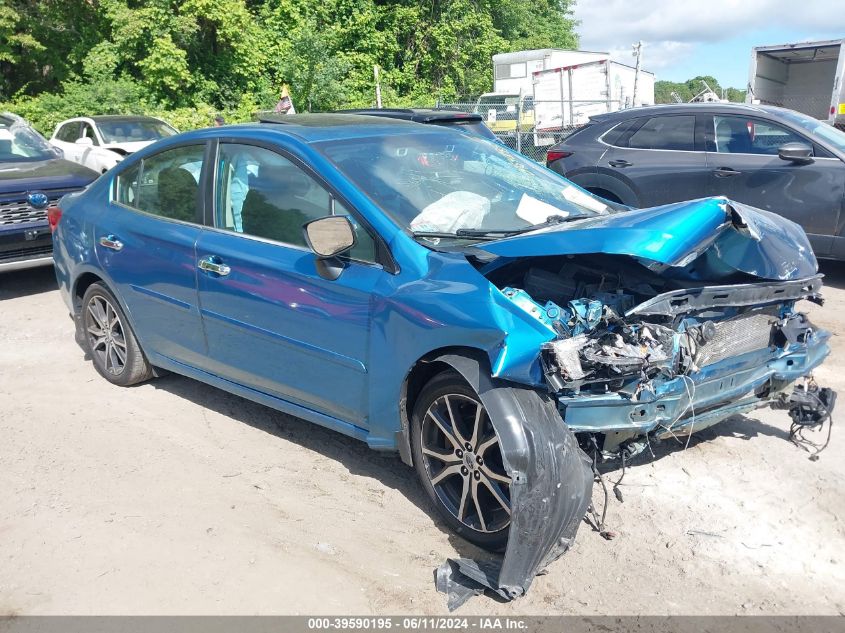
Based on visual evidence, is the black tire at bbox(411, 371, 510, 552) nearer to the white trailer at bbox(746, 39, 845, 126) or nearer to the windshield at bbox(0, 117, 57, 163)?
the windshield at bbox(0, 117, 57, 163)

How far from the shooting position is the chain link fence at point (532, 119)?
1798 cm

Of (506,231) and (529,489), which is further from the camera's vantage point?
(506,231)

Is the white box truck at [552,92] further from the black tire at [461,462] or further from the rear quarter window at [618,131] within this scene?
the black tire at [461,462]

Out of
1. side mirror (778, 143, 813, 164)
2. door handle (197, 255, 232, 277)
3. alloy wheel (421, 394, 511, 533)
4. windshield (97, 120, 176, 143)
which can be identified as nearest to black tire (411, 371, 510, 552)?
alloy wheel (421, 394, 511, 533)

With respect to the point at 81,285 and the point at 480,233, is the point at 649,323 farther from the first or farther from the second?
the point at 81,285

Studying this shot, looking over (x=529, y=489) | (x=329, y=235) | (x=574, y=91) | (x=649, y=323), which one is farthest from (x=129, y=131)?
(x=574, y=91)

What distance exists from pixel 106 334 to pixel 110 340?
2.5 inches

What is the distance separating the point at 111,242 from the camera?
Result: 504 centimetres

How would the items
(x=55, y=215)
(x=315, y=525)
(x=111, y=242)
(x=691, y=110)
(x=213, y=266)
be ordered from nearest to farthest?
1. (x=315, y=525)
2. (x=213, y=266)
3. (x=111, y=242)
4. (x=55, y=215)
5. (x=691, y=110)

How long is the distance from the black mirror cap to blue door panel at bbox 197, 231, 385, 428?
0.46ft

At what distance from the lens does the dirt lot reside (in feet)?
10.2

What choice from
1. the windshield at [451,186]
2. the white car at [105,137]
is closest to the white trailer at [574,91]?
the white car at [105,137]

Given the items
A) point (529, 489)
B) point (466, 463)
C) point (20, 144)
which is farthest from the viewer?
point (20, 144)

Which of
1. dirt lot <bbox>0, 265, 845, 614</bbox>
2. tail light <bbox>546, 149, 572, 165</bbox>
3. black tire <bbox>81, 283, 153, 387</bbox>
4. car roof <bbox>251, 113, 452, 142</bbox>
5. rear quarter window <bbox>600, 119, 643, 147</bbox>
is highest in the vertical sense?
car roof <bbox>251, 113, 452, 142</bbox>
